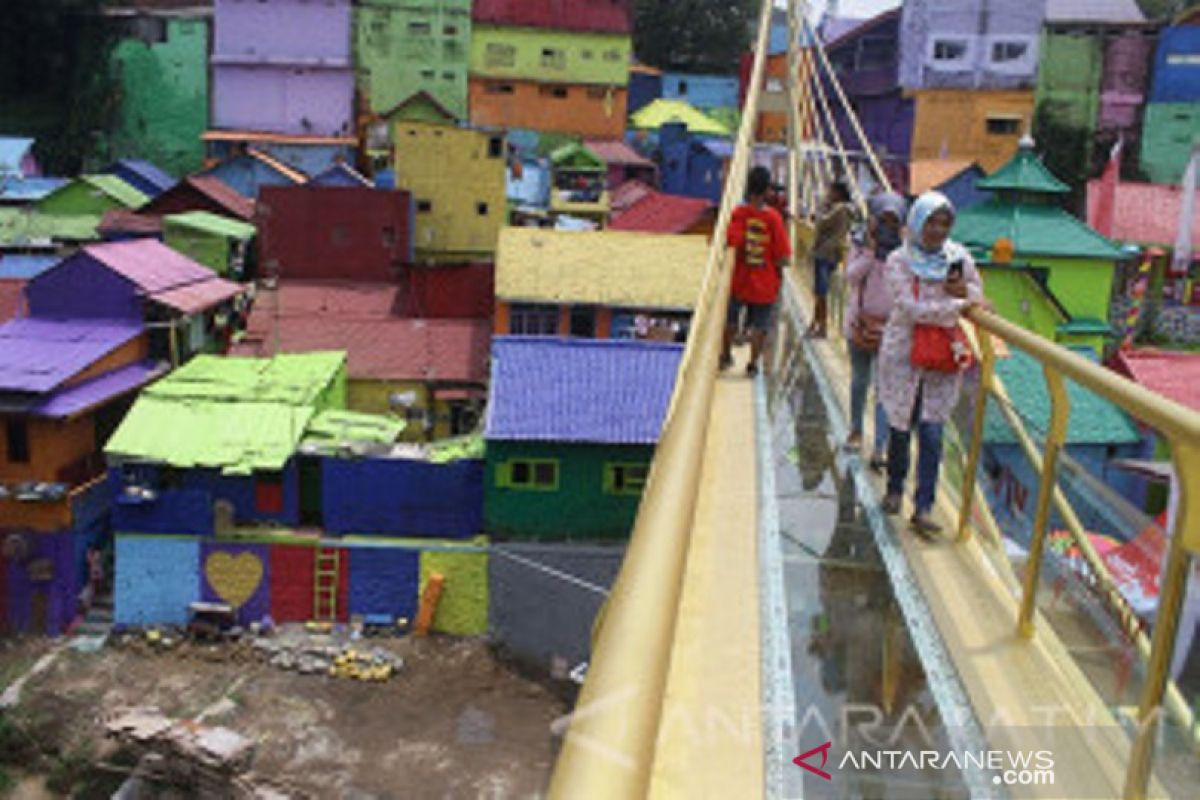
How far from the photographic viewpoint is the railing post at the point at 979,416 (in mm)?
4438

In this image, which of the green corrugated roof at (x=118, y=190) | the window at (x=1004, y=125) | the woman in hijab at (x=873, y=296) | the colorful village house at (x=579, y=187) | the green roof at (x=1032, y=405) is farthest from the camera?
the window at (x=1004, y=125)

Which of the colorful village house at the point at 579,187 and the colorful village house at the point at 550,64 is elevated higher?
the colorful village house at the point at 550,64

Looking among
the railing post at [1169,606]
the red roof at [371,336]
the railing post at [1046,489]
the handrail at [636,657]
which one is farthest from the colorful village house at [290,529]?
the handrail at [636,657]

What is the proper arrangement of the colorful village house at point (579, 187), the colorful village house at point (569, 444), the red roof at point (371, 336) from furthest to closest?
the colorful village house at point (579, 187) → the red roof at point (371, 336) → the colorful village house at point (569, 444)

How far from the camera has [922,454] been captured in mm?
4633

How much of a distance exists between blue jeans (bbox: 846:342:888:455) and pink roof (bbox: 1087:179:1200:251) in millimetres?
22445

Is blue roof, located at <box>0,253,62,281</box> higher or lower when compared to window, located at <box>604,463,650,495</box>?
higher

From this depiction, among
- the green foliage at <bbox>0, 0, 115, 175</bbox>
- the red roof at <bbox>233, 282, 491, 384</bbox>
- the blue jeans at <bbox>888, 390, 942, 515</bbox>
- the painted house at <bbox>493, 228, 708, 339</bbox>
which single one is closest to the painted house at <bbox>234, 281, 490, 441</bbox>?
the red roof at <bbox>233, 282, 491, 384</bbox>

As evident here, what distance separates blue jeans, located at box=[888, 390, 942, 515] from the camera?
462 cm

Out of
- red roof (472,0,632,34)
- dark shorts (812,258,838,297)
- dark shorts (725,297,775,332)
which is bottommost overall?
dark shorts (725,297,775,332)

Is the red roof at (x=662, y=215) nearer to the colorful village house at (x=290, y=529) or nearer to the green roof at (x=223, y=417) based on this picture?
the green roof at (x=223, y=417)

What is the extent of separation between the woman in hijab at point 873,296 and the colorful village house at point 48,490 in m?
14.0

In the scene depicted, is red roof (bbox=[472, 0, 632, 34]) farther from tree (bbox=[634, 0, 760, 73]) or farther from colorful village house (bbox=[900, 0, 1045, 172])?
colorful village house (bbox=[900, 0, 1045, 172])

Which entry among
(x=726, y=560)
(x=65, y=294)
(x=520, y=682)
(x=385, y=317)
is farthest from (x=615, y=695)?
(x=385, y=317)
